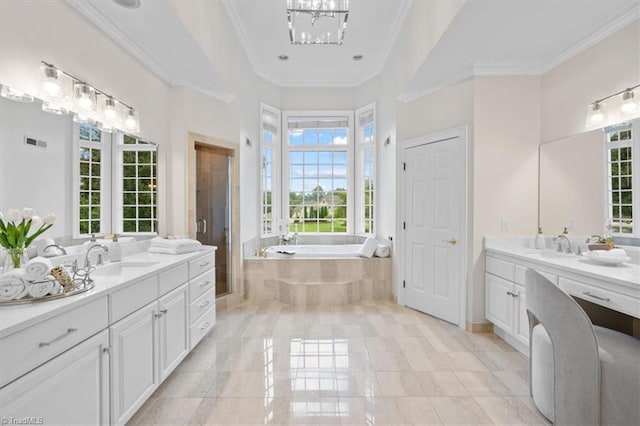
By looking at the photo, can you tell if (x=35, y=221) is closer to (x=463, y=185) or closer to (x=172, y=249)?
(x=172, y=249)

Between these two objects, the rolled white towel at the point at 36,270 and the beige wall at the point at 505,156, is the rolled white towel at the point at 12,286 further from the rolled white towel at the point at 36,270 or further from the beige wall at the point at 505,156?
the beige wall at the point at 505,156

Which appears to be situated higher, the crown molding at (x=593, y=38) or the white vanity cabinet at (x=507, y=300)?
the crown molding at (x=593, y=38)

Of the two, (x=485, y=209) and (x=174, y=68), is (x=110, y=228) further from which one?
(x=485, y=209)

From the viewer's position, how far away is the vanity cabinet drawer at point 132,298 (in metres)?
1.71

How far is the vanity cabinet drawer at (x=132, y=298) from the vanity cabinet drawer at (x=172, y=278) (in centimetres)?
8

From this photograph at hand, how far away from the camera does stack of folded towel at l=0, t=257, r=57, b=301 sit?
1380mm

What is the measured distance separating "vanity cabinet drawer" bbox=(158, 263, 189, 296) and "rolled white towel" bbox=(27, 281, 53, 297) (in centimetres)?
77

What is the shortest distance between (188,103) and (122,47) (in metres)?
0.92

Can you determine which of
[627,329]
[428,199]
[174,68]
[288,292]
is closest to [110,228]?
[174,68]

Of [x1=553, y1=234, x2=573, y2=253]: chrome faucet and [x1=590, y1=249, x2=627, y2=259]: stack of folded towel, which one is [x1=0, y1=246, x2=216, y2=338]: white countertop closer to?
[x1=590, y1=249, x2=627, y2=259]: stack of folded towel

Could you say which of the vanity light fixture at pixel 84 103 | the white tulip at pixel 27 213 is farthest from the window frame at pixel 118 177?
the white tulip at pixel 27 213

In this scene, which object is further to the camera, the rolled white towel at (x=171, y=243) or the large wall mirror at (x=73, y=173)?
the rolled white towel at (x=171, y=243)

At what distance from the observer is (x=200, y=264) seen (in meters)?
2.95

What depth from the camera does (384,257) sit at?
14.6ft
